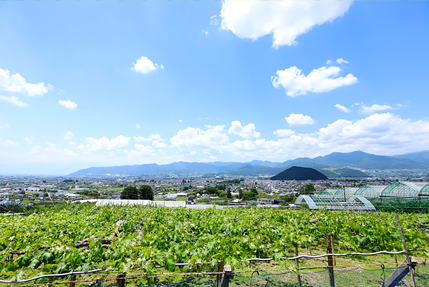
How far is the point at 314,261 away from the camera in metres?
6.88

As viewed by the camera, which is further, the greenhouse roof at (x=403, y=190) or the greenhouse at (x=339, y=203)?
the greenhouse at (x=339, y=203)

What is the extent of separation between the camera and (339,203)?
65.5 feet

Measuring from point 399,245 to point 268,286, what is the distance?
149 inches

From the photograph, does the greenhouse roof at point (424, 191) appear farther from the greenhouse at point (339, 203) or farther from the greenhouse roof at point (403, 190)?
the greenhouse at point (339, 203)

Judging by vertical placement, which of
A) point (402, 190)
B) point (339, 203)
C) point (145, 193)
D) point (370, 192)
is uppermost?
point (402, 190)

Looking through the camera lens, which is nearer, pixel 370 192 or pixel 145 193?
pixel 370 192

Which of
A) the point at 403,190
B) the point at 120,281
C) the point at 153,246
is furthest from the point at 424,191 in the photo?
the point at 120,281

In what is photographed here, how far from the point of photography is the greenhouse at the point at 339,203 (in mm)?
19094

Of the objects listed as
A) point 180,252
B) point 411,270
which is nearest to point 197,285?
point 180,252

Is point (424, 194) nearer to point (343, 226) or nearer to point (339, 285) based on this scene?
point (343, 226)

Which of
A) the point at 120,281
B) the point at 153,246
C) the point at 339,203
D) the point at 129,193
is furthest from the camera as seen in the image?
the point at 129,193

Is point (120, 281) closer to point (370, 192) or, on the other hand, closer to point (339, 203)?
point (339, 203)

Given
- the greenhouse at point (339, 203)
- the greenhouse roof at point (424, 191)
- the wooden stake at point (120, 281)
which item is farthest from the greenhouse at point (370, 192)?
the wooden stake at point (120, 281)

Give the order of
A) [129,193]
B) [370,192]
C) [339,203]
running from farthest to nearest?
[129,193]
[370,192]
[339,203]
